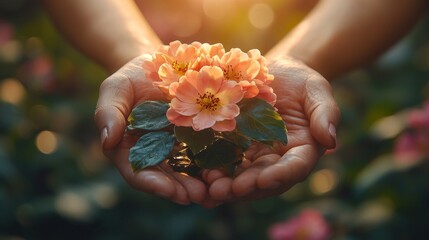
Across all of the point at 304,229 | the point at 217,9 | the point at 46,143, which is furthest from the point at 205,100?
the point at 217,9

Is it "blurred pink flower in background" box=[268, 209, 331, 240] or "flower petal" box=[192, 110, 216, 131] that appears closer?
"flower petal" box=[192, 110, 216, 131]

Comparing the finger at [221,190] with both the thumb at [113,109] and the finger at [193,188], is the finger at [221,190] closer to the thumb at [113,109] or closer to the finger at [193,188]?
the finger at [193,188]

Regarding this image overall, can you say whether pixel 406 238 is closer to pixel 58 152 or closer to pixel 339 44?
pixel 339 44

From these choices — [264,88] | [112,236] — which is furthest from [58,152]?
[264,88]

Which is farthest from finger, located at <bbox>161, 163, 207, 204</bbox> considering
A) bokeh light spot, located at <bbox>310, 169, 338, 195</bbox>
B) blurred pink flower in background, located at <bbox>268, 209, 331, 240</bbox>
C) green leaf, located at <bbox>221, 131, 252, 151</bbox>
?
bokeh light spot, located at <bbox>310, 169, 338, 195</bbox>

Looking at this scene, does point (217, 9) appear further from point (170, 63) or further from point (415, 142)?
point (170, 63)

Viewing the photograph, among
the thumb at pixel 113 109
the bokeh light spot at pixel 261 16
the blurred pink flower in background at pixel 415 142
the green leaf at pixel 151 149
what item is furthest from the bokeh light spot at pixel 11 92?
the green leaf at pixel 151 149

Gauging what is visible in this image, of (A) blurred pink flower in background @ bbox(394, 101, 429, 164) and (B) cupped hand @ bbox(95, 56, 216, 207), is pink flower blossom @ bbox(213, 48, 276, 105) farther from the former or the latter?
(A) blurred pink flower in background @ bbox(394, 101, 429, 164)
